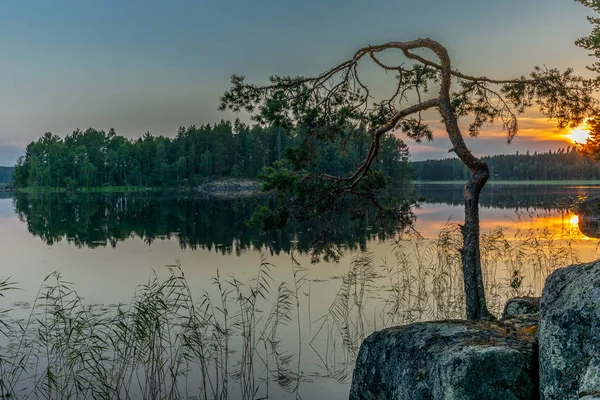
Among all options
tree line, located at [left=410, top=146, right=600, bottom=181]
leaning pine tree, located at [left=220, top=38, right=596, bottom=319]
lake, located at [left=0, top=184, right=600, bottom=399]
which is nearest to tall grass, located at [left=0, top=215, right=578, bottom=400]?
lake, located at [left=0, top=184, right=600, bottom=399]

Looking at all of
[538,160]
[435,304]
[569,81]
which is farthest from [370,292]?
[538,160]

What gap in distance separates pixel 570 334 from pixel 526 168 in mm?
199806

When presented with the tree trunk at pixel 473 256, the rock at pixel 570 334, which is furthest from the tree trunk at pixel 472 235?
the rock at pixel 570 334

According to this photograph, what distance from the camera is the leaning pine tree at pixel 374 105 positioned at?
26.7ft

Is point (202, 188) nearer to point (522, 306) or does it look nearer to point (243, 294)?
point (243, 294)

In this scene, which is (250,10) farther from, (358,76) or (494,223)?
(494,223)

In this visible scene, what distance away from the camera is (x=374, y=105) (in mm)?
9258

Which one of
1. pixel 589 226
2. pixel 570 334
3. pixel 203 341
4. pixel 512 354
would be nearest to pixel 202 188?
pixel 589 226

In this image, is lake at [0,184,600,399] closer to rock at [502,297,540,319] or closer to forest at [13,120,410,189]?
rock at [502,297,540,319]

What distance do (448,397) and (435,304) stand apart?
8.50 metres

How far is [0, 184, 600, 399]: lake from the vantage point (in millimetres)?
8234

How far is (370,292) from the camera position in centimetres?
1348

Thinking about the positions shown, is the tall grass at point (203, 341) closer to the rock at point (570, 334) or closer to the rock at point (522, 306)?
the rock at point (522, 306)

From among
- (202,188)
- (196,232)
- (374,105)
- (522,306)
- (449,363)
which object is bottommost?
(196,232)
